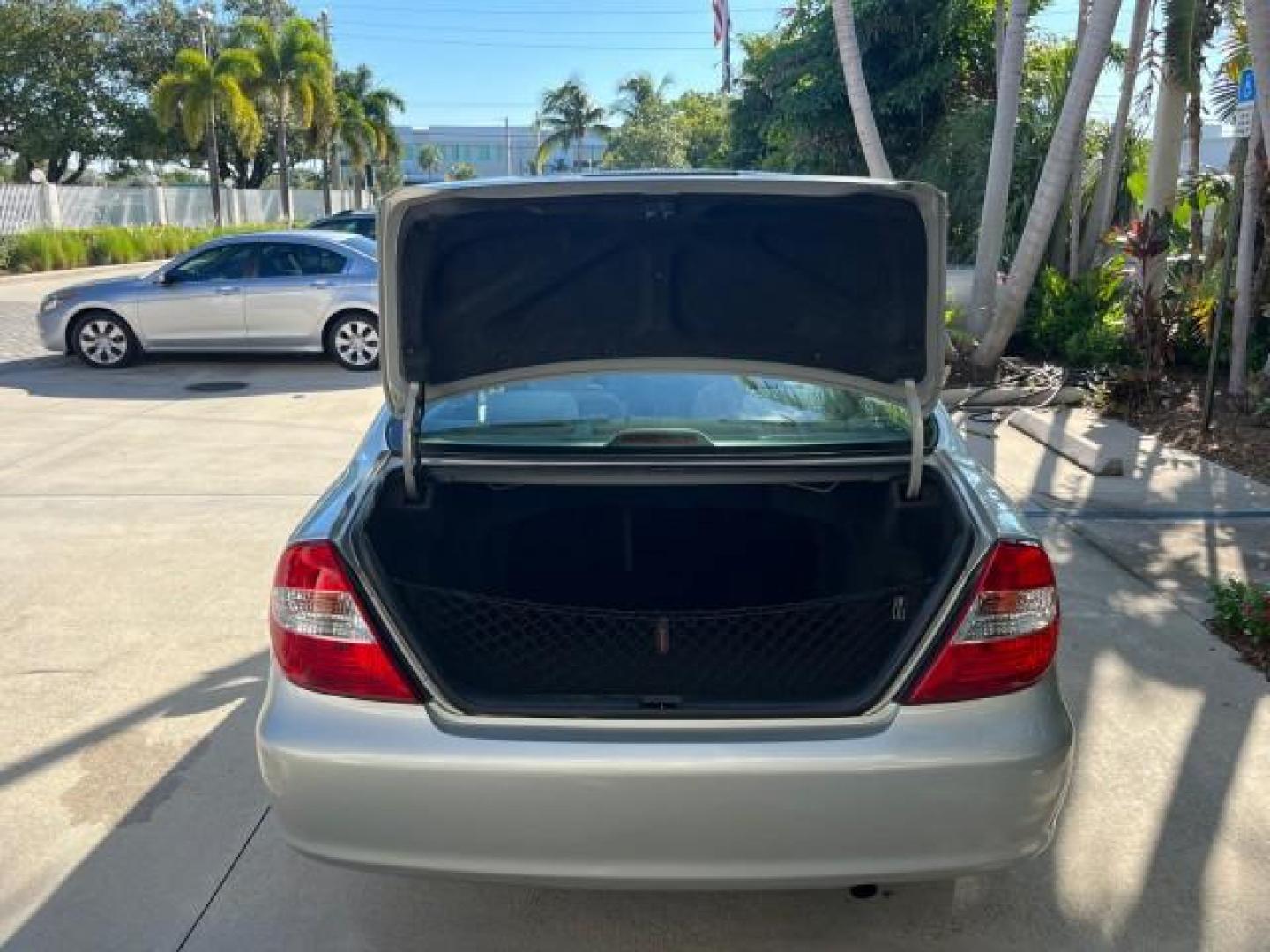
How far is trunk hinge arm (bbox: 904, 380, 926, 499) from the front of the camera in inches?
111

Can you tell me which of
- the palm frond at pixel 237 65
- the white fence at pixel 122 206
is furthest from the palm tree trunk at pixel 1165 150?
the palm frond at pixel 237 65

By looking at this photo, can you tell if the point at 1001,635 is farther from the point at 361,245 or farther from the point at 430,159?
the point at 430,159

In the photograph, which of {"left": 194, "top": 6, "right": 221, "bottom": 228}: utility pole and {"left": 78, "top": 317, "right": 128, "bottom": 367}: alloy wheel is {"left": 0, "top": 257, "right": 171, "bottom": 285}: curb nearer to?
{"left": 194, "top": 6, "right": 221, "bottom": 228}: utility pole

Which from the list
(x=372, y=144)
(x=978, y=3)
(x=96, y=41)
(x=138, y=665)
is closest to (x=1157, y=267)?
(x=978, y=3)

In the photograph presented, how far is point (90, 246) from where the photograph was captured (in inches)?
1101

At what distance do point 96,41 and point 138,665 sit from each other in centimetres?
4557

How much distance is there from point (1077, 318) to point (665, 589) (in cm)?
878

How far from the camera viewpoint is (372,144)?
52.1 m

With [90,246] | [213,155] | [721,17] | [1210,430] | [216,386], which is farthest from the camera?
[213,155]

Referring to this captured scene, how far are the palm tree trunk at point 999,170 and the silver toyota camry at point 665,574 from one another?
300 inches

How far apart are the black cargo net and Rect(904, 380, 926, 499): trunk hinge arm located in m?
0.28

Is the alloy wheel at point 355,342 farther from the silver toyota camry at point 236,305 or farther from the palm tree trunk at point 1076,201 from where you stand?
the palm tree trunk at point 1076,201

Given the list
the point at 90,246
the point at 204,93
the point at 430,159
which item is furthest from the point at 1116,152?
the point at 430,159

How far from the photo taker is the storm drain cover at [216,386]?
420 inches
